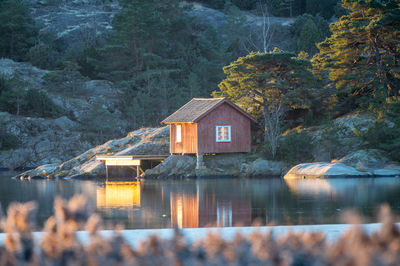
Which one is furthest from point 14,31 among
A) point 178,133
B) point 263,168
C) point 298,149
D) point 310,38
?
point 298,149

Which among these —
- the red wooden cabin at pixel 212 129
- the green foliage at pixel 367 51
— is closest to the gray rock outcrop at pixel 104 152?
the red wooden cabin at pixel 212 129

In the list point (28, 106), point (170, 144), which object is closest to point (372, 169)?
point (170, 144)

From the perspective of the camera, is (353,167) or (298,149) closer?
(353,167)

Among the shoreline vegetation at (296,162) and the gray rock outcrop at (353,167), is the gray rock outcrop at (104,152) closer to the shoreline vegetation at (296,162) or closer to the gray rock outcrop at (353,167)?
the shoreline vegetation at (296,162)

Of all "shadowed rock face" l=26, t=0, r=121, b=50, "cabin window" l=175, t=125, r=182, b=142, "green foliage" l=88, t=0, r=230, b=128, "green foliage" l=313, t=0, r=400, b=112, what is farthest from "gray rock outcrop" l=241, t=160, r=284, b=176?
"shadowed rock face" l=26, t=0, r=121, b=50

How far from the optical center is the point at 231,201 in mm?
18172

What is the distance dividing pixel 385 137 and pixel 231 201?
13.9 meters

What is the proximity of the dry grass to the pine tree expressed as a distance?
1092 inches

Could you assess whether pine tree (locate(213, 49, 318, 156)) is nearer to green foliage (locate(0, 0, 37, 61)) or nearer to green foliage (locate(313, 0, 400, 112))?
green foliage (locate(313, 0, 400, 112))

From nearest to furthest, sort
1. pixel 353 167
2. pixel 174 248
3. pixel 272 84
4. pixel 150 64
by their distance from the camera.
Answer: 1. pixel 174 248
2. pixel 353 167
3. pixel 272 84
4. pixel 150 64

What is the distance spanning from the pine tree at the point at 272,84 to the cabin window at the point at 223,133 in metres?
2.01

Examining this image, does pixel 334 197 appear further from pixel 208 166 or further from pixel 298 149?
pixel 208 166

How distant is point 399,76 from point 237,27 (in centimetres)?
3611

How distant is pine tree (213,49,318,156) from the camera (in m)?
32.6
